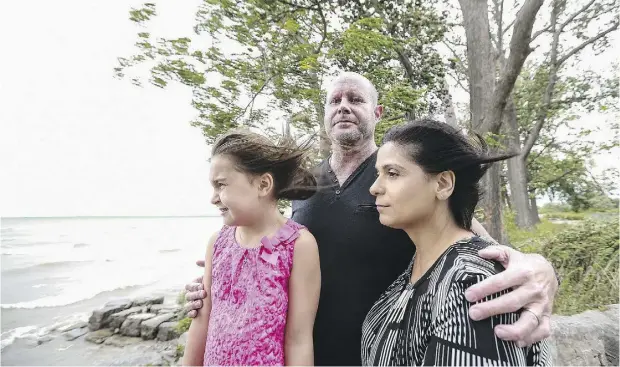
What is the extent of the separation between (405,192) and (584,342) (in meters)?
3.83

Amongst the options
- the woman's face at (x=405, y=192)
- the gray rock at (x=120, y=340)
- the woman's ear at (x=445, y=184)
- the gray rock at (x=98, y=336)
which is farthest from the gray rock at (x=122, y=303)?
the woman's ear at (x=445, y=184)

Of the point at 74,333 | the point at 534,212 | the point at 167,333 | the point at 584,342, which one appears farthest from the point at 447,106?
the point at 534,212

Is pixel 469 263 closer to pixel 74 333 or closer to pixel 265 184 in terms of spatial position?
pixel 265 184

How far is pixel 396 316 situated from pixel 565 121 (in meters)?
17.4

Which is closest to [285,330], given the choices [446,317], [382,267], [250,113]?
[382,267]

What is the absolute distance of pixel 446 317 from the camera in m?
0.98

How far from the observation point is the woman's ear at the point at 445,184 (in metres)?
1.25

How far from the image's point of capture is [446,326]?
0.97 meters

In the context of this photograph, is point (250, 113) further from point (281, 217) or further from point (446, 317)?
point (446, 317)

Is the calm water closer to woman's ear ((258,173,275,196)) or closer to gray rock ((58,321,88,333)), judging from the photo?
gray rock ((58,321,88,333))

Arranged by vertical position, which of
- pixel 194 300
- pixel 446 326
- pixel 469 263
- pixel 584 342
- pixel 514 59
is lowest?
pixel 584 342

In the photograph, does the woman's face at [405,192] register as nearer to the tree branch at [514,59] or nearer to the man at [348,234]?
the man at [348,234]

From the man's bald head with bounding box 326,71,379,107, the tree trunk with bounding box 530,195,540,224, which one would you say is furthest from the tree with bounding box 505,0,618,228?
the man's bald head with bounding box 326,71,379,107

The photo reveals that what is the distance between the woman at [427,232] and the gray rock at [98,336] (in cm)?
959
